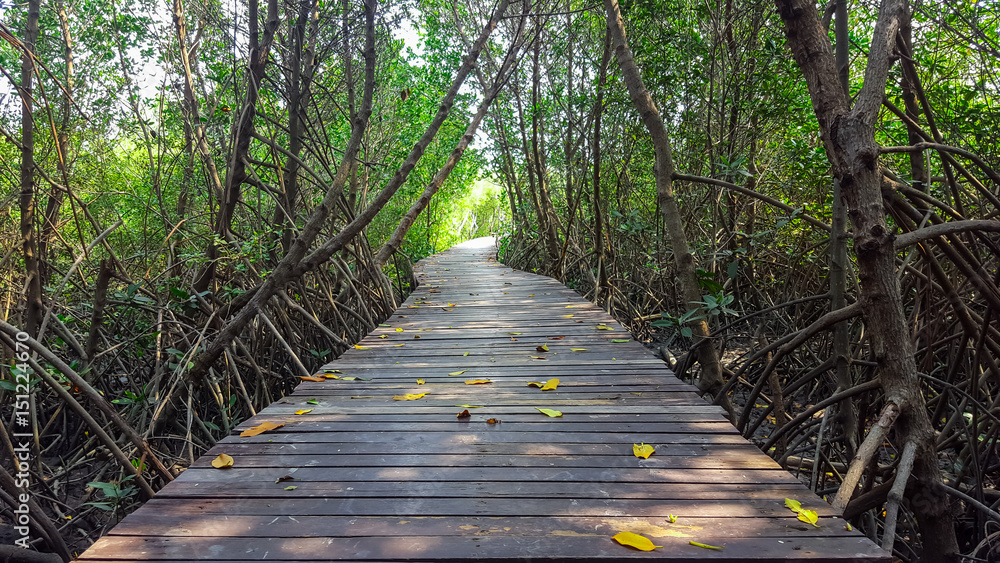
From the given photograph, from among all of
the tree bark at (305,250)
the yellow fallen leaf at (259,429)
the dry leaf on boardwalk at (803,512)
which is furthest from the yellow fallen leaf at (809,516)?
the tree bark at (305,250)

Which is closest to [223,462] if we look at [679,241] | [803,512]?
[803,512]

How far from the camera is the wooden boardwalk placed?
1.28m

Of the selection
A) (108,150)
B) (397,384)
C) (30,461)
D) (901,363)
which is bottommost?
(30,461)

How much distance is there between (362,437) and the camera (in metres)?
1.98

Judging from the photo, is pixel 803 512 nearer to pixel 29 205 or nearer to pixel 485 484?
pixel 485 484

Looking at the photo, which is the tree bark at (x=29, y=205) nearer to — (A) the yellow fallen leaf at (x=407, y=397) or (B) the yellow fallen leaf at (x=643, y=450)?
(A) the yellow fallen leaf at (x=407, y=397)

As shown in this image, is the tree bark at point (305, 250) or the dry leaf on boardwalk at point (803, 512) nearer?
the dry leaf on boardwalk at point (803, 512)

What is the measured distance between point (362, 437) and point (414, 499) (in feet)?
1.72

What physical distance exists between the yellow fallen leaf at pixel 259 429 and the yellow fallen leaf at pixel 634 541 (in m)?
1.35

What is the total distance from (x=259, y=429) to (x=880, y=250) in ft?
7.17

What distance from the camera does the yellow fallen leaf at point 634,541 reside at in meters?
1.25

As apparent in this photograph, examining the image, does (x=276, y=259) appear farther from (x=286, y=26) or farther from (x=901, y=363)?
(x=901, y=363)

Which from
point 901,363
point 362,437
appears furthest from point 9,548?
point 901,363

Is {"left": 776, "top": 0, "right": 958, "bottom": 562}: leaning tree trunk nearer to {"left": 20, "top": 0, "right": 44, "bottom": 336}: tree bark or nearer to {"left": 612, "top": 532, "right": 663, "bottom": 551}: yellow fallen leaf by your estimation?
{"left": 612, "top": 532, "right": 663, "bottom": 551}: yellow fallen leaf
